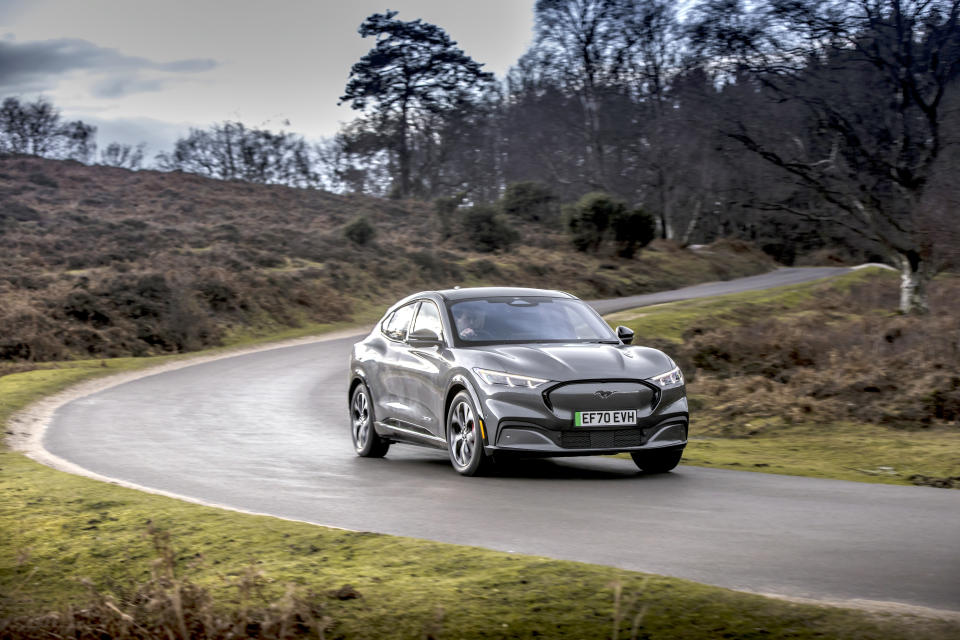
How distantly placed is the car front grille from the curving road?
0.34 metres

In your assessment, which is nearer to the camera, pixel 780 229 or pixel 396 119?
pixel 396 119

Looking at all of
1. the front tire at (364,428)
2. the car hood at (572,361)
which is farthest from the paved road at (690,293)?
the car hood at (572,361)

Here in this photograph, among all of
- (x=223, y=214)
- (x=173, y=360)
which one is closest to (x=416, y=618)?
(x=173, y=360)

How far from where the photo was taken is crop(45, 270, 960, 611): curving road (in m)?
6.47

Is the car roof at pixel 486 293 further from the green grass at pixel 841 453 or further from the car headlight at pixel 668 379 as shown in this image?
the green grass at pixel 841 453

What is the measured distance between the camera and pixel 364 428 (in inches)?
507

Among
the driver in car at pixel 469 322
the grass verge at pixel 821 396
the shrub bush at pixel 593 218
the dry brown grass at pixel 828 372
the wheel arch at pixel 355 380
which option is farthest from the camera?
the shrub bush at pixel 593 218

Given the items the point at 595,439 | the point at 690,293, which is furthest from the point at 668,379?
the point at 690,293

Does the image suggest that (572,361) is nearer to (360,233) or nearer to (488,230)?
(360,233)

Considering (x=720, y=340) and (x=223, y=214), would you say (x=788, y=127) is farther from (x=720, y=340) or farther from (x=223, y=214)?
(x=223, y=214)

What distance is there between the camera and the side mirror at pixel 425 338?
37.0 feet

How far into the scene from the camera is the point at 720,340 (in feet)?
72.6

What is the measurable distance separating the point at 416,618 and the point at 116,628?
1.31 m

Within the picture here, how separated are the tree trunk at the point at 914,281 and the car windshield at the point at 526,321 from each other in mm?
19547
